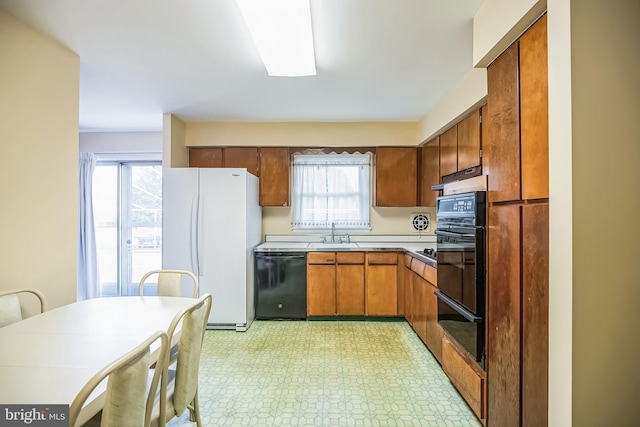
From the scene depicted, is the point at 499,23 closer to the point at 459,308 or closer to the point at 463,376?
the point at 459,308

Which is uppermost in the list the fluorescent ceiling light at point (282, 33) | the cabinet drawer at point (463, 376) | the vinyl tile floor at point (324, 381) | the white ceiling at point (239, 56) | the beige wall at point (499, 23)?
the white ceiling at point (239, 56)

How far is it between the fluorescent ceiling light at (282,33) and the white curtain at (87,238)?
12.3ft

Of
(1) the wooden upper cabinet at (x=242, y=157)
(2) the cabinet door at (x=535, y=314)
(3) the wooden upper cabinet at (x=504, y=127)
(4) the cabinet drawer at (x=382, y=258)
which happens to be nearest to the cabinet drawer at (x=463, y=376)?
(2) the cabinet door at (x=535, y=314)

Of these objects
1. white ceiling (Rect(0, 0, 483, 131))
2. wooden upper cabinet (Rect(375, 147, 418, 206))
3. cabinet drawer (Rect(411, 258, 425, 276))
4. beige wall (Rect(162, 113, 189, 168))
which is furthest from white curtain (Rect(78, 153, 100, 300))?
cabinet drawer (Rect(411, 258, 425, 276))

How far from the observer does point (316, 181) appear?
4238 mm

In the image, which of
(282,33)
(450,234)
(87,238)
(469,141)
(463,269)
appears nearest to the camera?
(282,33)

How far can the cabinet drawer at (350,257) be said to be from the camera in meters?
3.67

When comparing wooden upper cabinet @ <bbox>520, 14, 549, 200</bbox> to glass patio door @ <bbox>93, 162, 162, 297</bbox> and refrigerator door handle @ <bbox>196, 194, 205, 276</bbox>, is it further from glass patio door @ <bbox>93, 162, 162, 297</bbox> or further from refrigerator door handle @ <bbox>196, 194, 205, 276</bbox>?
glass patio door @ <bbox>93, 162, 162, 297</bbox>

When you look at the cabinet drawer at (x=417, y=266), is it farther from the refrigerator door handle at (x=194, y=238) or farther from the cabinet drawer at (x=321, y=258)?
the refrigerator door handle at (x=194, y=238)

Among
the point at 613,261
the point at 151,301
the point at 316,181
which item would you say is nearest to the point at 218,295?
the point at 151,301

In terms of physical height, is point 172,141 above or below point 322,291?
above

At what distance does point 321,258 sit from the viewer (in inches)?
145

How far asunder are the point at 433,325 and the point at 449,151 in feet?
5.55

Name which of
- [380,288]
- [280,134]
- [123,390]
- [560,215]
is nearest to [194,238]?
[280,134]
